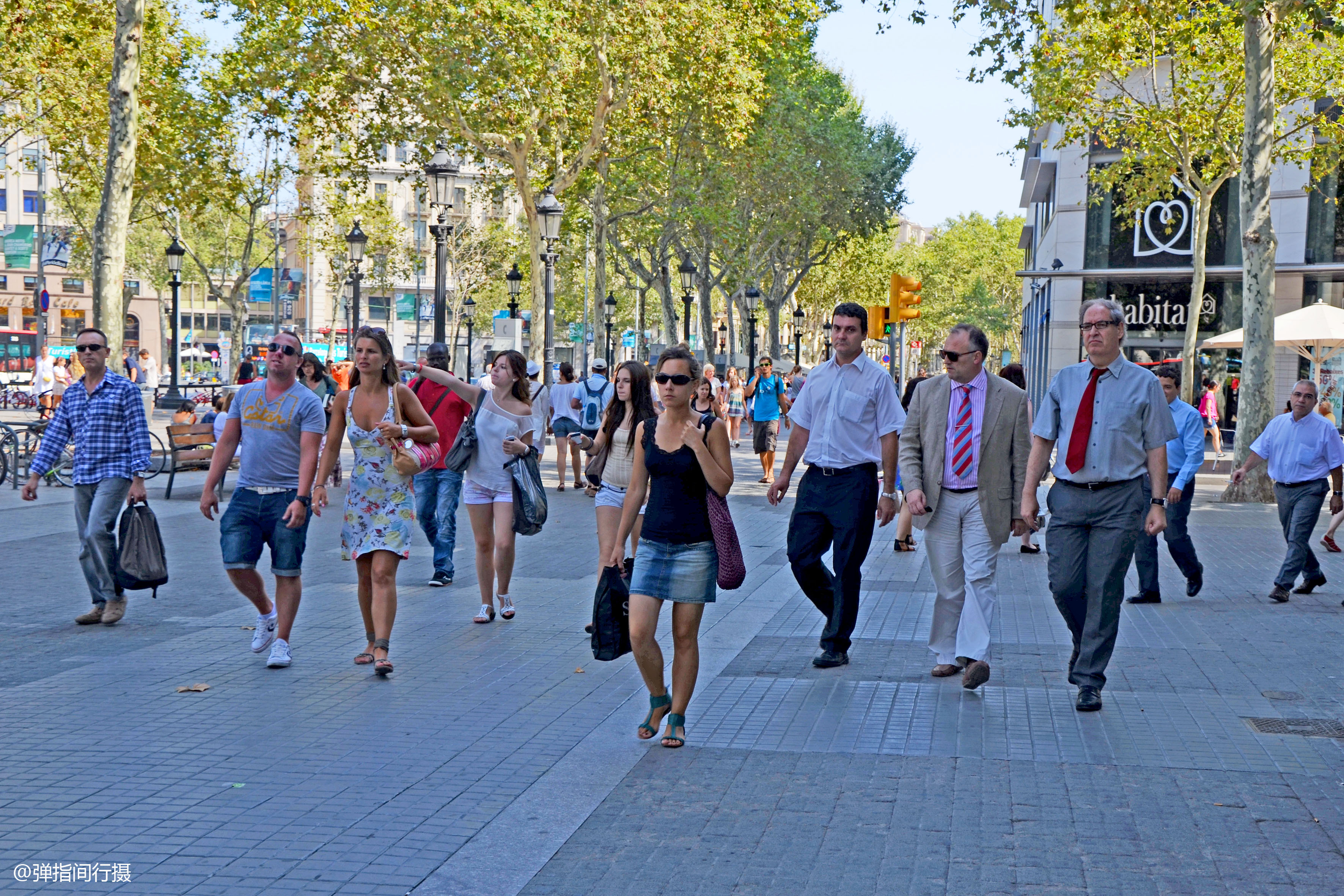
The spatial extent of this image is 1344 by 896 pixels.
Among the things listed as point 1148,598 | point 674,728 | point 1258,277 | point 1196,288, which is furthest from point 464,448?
point 1196,288

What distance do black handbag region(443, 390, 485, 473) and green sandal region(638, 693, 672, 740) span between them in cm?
328

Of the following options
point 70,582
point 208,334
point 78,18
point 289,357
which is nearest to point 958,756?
point 289,357

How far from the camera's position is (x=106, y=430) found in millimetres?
8617

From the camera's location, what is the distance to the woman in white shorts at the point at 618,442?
7.63 meters

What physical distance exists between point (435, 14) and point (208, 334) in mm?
84602

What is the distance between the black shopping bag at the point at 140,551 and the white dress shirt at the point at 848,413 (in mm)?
3742

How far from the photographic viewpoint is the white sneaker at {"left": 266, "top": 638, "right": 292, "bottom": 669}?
23.9ft

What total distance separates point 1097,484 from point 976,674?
104cm

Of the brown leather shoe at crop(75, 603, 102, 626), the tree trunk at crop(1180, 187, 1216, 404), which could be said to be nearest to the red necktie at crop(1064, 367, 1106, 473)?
the brown leather shoe at crop(75, 603, 102, 626)

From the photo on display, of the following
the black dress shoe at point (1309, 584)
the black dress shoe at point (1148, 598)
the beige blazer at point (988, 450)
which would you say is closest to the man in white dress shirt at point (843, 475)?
the beige blazer at point (988, 450)

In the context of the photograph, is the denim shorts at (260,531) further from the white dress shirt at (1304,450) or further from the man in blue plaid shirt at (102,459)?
the white dress shirt at (1304,450)

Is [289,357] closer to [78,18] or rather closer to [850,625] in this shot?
[850,625]

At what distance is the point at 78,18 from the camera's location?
2161cm

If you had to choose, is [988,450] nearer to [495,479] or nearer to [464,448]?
[495,479]
